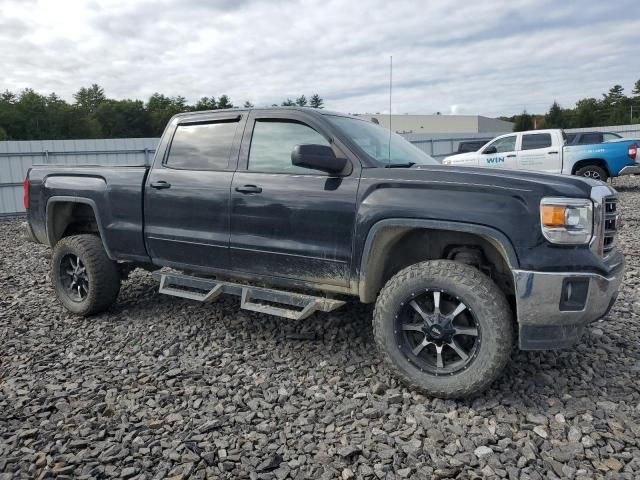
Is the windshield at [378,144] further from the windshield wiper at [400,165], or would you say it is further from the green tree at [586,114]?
the green tree at [586,114]

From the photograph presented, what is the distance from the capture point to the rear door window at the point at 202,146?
13.7 ft

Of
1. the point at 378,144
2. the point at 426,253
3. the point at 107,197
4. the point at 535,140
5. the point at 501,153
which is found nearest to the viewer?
the point at 426,253

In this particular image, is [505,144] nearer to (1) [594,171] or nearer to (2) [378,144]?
(1) [594,171]

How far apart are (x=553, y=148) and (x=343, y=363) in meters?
11.5

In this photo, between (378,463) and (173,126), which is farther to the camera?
(173,126)

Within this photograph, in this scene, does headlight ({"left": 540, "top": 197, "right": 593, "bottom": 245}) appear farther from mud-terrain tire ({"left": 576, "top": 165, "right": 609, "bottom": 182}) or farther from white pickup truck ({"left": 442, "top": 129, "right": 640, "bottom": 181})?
mud-terrain tire ({"left": 576, "top": 165, "right": 609, "bottom": 182})

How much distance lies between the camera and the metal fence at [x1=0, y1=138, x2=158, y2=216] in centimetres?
1443

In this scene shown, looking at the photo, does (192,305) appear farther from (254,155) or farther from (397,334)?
(397,334)

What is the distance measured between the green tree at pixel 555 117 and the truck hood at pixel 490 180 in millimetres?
79271

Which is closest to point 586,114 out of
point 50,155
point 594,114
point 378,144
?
point 594,114

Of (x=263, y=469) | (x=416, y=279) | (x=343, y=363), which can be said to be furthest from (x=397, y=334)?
(x=263, y=469)

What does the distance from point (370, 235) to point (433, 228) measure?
1.36 ft

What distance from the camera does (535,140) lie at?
1343cm

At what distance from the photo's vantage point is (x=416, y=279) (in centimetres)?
324
